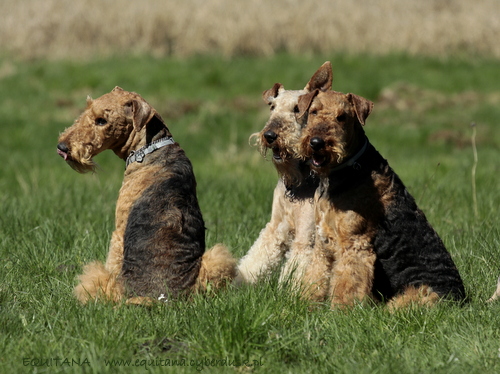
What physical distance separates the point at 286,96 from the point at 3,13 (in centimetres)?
1715

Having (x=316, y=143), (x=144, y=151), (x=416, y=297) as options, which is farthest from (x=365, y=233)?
(x=144, y=151)

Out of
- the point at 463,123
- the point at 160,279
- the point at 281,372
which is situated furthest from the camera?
the point at 463,123

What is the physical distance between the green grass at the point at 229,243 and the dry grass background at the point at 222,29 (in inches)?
130

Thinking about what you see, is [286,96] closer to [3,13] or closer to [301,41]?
[301,41]

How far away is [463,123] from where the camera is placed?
1530cm

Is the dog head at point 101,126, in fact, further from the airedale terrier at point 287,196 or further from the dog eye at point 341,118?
the dog eye at point 341,118

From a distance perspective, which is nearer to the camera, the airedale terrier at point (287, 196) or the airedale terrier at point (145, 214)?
the airedale terrier at point (145, 214)

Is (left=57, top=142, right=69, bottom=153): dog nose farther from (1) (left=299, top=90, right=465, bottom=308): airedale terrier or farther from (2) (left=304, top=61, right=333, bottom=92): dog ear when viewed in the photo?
(2) (left=304, top=61, right=333, bottom=92): dog ear

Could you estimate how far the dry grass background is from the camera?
20.1 m

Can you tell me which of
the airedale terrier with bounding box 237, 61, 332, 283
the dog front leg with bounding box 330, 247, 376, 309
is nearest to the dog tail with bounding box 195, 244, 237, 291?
the airedale terrier with bounding box 237, 61, 332, 283

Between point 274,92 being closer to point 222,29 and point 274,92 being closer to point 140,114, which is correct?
point 140,114

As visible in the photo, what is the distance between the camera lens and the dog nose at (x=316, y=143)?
484 cm

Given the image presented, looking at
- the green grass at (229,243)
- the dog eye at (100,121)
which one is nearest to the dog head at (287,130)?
the green grass at (229,243)

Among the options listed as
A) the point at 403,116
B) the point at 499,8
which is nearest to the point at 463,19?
the point at 499,8
